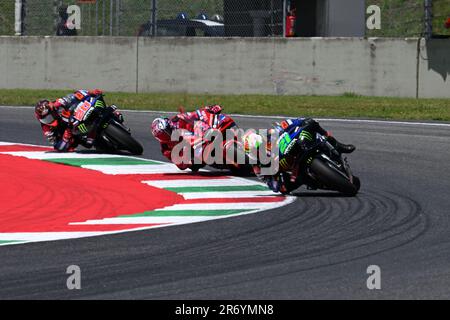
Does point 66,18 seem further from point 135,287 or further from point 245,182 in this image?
point 135,287

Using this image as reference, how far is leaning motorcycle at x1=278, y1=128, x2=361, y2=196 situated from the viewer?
11.8 meters

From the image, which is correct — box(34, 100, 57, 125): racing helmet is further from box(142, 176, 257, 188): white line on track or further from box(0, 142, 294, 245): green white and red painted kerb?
box(142, 176, 257, 188): white line on track

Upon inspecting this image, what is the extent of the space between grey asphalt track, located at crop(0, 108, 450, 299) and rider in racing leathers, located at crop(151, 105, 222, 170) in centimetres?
203

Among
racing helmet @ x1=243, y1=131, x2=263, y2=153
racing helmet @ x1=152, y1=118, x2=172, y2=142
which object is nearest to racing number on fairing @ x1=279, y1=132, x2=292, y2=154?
racing helmet @ x1=243, y1=131, x2=263, y2=153

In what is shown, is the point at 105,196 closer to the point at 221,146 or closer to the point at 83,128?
the point at 221,146

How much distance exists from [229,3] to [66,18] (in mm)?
3842

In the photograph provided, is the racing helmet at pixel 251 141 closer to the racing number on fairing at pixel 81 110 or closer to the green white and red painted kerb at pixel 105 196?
the green white and red painted kerb at pixel 105 196

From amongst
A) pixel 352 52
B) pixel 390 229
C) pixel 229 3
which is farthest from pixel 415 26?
pixel 390 229

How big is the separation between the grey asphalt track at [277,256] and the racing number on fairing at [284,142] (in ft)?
1.69

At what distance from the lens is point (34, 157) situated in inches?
620

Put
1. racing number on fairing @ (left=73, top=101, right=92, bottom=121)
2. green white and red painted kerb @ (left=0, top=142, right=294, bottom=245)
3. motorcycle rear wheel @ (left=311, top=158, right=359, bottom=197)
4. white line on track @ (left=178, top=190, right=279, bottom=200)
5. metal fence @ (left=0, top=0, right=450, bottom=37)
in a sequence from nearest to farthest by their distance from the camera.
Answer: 1. green white and red painted kerb @ (left=0, top=142, right=294, bottom=245)
2. motorcycle rear wheel @ (left=311, top=158, right=359, bottom=197)
3. white line on track @ (left=178, top=190, right=279, bottom=200)
4. racing number on fairing @ (left=73, top=101, right=92, bottom=121)
5. metal fence @ (left=0, top=0, right=450, bottom=37)

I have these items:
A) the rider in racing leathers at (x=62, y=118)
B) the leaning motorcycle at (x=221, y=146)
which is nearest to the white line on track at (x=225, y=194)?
the leaning motorcycle at (x=221, y=146)

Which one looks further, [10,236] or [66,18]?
[66,18]

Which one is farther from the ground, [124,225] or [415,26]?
[415,26]
